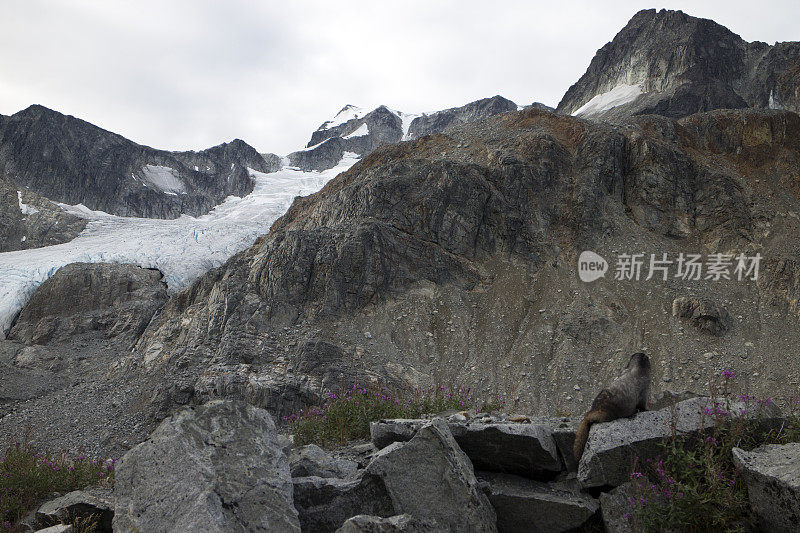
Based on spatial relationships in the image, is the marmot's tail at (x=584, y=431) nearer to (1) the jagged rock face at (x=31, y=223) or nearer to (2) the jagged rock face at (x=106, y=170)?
(1) the jagged rock face at (x=31, y=223)

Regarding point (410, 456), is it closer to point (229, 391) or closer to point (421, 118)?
point (229, 391)

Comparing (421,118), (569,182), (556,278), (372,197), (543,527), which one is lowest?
(543,527)

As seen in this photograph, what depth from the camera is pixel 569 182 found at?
30328 mm

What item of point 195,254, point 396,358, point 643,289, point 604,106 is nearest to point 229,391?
point 396,358

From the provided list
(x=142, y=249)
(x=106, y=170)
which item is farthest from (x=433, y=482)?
(x=106, y=170)

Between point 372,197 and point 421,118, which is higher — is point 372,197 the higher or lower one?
the lower one

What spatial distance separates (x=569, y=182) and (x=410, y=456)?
95.4 ft

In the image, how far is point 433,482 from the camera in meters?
4.51

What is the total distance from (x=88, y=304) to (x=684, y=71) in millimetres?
70995

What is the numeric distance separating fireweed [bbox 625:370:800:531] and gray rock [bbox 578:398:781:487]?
0.04m

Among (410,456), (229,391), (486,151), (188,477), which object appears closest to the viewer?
Result: (188,477)

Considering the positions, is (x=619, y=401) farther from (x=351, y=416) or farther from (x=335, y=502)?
(x=351, y=416)

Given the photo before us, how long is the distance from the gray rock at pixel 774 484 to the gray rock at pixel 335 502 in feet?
10.8

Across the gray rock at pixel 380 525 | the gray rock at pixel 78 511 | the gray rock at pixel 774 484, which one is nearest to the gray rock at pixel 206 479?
the gray rock at pixel 380 525
